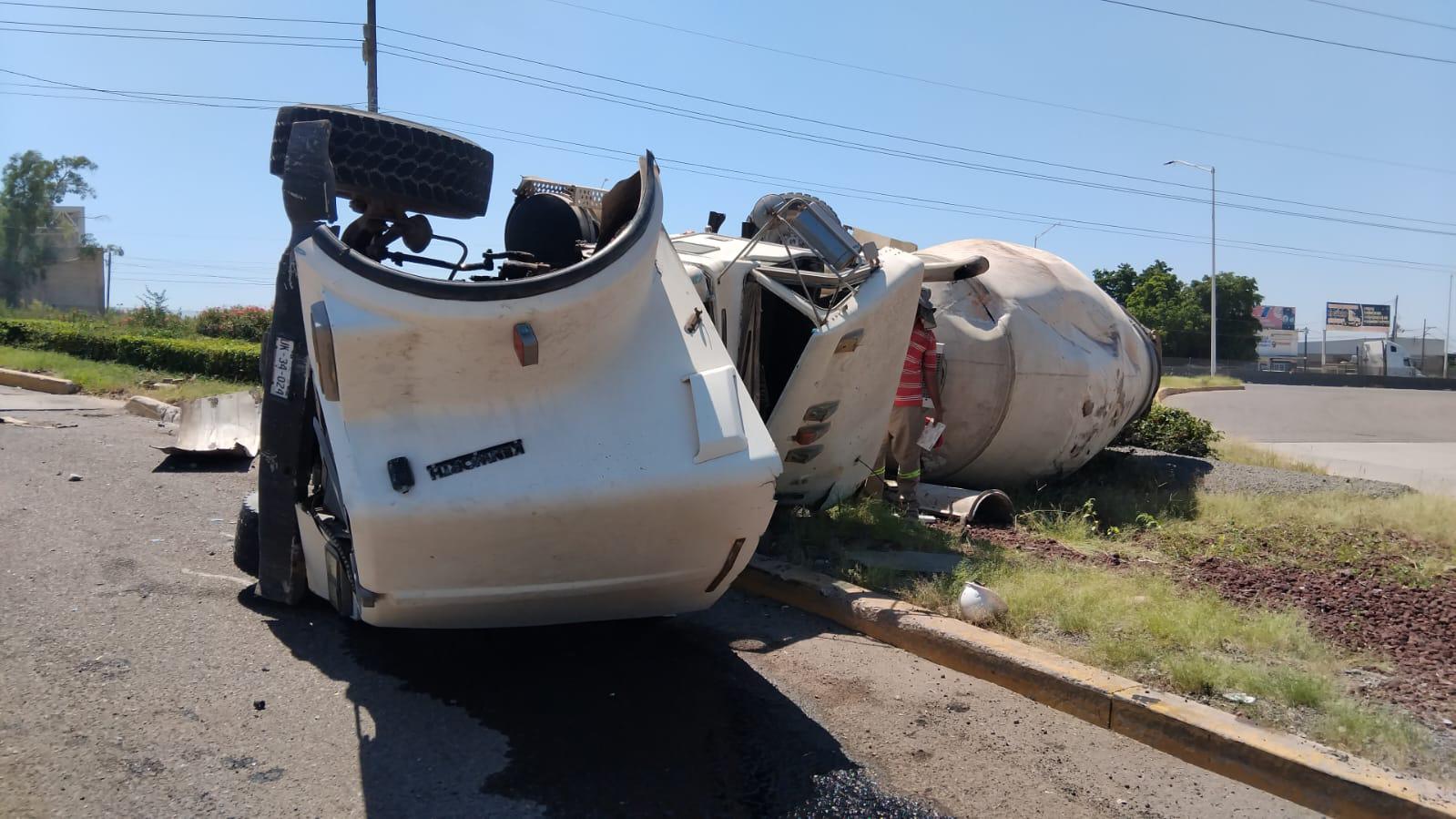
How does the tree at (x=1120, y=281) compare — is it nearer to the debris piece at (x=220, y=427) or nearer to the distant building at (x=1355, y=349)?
the distant building at (x=1355, y=349)

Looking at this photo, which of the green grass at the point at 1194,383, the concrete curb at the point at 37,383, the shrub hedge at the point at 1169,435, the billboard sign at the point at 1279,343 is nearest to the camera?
Answer: the shrub hedge at the point at 1169,435

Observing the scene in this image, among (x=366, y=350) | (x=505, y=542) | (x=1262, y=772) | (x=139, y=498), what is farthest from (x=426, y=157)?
(x=139, y=498)

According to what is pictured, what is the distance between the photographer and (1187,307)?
5594 centimetres

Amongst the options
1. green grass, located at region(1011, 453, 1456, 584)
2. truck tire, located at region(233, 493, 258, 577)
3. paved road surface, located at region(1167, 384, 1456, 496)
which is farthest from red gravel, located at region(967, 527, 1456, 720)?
paved road surface, located at region(1167, 384, 1456, 496)

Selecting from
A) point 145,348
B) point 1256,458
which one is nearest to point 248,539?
point 1256,458

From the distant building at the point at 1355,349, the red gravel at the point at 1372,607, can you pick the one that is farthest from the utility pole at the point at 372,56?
the distant building at the point at 1355,349

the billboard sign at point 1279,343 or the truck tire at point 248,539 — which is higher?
the billboard sign at point 1279,343

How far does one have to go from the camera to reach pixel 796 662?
4586 millimetres

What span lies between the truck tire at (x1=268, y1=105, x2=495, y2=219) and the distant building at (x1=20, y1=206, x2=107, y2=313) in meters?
68.0

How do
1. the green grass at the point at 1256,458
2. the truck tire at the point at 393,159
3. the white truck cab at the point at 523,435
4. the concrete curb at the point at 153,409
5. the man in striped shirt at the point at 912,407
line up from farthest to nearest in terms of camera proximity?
the concrete curb at the point at 153,409 → the green grass at the point at 1256,458 → the man in striped shirt at the point at 912,407 → the truck tire at the point at 393,159 → the white truck cab at the point at 523,435

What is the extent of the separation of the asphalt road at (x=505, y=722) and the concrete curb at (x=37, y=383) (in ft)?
42.0

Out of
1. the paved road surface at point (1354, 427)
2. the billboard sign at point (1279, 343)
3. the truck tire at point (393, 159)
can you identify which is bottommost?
the paved road surface at point (1354, 427)

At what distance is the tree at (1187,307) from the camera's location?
182ft

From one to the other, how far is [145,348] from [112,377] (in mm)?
2757
